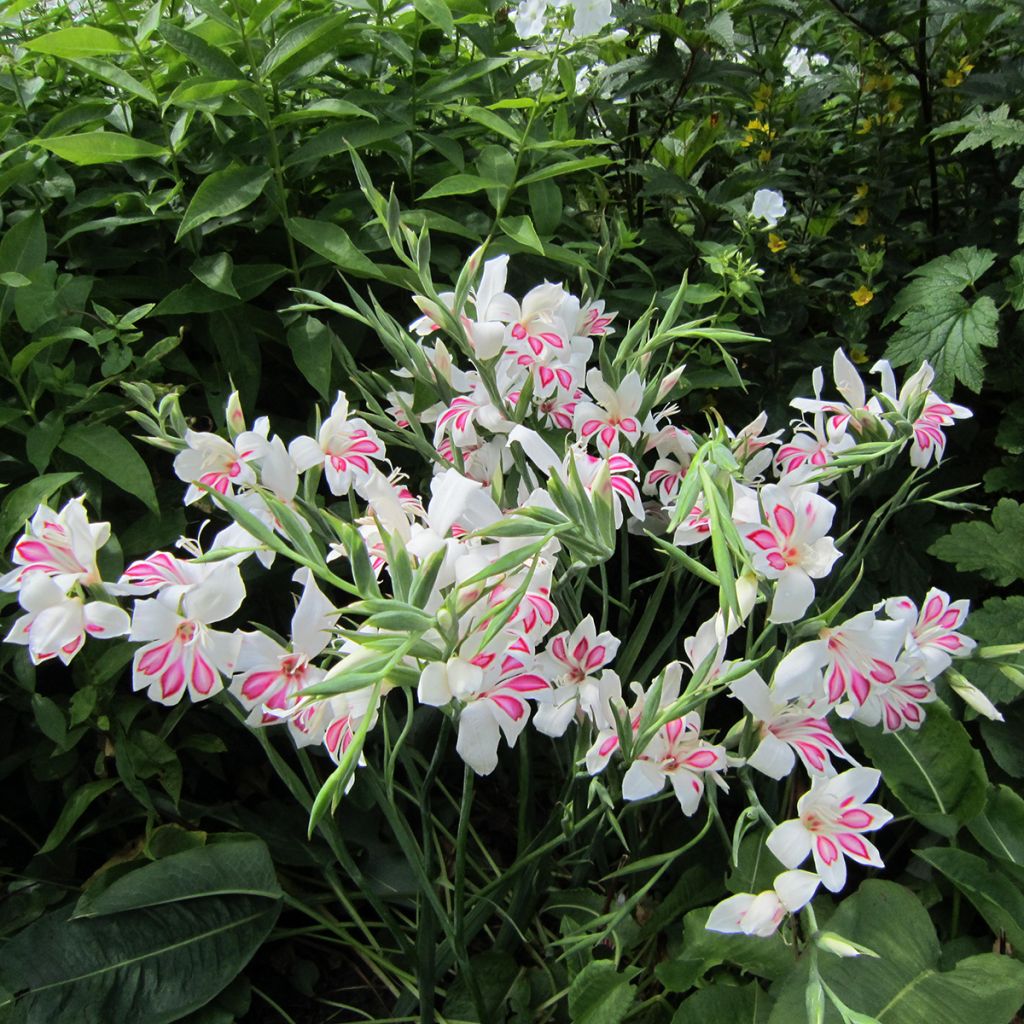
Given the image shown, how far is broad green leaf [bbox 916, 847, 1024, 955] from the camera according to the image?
108 centimetres

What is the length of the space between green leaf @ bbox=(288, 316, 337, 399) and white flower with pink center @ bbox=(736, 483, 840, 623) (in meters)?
0.64

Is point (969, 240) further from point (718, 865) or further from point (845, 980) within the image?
point (845, 980)

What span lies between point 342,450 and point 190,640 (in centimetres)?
25

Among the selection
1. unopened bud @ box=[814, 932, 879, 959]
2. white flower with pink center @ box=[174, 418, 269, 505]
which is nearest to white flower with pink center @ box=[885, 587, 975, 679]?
unopened bud @ box=[814, 932, 879, 959]

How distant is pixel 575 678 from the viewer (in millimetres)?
895

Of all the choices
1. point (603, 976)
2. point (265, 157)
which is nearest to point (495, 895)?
point (603, 976)

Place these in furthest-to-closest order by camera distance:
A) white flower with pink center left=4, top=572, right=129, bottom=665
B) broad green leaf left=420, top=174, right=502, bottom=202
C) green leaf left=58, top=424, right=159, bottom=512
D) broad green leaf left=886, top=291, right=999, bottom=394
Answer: broad green leaf left=886, top=291, right=999, bottom=394
broad green leaf left=420, top=174, right=502, bottom=202
green leaf left=58, top=424, right=159, bottom=512
white flower with pink center left=4, top=572, right=129, bottom=665

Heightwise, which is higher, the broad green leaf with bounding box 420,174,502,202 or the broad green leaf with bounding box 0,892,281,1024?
the broad green leaf with bounding box 420,174,502,202

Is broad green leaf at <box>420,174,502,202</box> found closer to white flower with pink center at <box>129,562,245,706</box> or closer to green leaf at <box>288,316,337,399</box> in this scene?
green leaf at <box>288,316,337,399</box>

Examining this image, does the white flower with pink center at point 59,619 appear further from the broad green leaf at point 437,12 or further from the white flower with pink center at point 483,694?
the broad green leaf at point 437,12

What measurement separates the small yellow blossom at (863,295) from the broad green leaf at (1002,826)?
763mm

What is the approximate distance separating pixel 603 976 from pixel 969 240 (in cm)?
132

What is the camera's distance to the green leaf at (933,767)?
3.78ft

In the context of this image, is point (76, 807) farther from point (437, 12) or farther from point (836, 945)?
point (437, 12)
